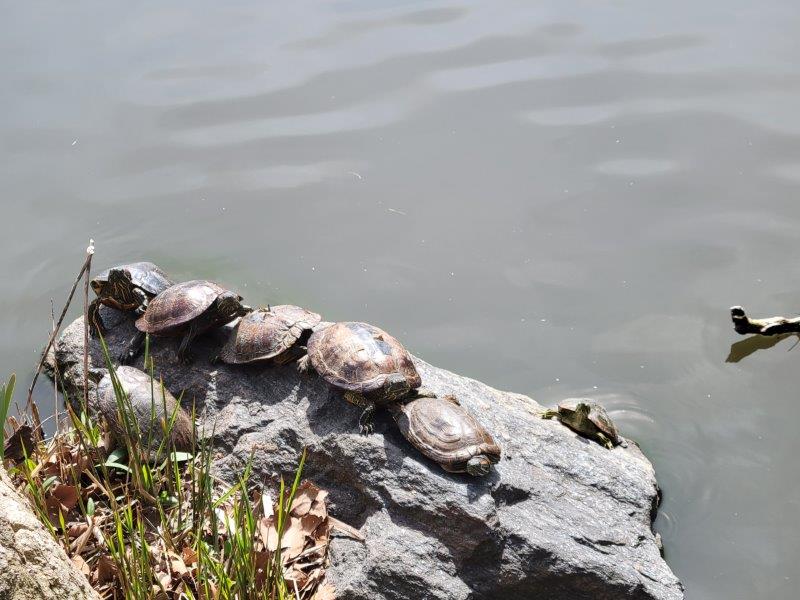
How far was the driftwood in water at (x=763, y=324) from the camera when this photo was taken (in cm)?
607

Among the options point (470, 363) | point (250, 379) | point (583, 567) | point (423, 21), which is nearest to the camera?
point (583, 567)

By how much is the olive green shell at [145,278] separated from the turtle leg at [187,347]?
1.47ft

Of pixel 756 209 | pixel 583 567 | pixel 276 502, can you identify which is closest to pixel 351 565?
pixel 276 502

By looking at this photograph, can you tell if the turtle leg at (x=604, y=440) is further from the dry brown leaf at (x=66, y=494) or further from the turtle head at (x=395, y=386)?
the dry brown leaf at (x=66, y=494)

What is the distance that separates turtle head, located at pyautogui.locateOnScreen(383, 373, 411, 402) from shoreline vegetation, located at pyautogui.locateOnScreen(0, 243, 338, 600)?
0.63 meters

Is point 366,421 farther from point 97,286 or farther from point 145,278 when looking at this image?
point 97,286

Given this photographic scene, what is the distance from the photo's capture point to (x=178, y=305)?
517 cm

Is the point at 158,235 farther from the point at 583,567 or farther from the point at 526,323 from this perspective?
the point at 583,567

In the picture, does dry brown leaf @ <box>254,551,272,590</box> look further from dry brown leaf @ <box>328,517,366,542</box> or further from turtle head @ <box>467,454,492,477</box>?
turtle head @ <box>467,454,492,477</box>

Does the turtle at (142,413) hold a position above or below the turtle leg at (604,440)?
above

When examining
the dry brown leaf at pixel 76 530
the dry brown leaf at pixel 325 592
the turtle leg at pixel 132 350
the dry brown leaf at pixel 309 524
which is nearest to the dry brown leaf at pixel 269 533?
the dry brown leaf at pixel 309 524

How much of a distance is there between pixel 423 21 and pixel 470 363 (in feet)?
14.7

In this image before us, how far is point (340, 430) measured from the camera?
4695 mm

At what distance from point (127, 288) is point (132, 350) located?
1.30 feet
